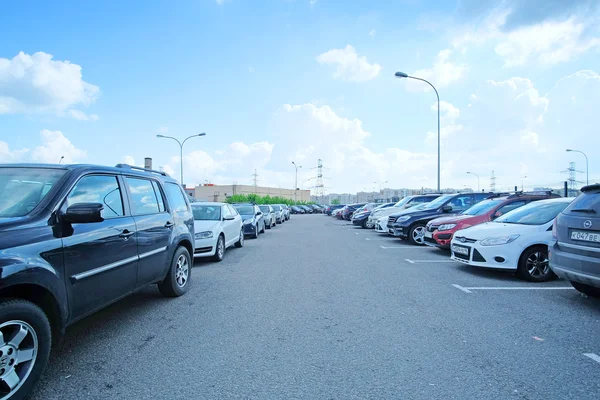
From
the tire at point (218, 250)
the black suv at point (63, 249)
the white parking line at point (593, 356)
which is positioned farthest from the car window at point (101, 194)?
the tire at point (218, 250)

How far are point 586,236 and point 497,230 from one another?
2.38 m

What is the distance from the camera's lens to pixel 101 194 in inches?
161

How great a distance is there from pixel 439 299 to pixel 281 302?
2347mm

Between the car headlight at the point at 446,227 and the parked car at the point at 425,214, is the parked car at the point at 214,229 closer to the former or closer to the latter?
the parked car at the point at 425,214

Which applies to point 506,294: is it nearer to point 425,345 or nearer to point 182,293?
point 425,345

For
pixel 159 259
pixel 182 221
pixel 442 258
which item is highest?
pixel 182 221

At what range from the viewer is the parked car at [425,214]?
1274cm

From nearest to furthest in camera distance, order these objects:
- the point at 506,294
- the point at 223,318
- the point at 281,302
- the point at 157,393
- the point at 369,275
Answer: the point at 157,393 < the point at 223,318 < the point at 281,302 < the point at 506,294 < the point at 369,275

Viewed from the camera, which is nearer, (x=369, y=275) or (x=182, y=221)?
(x=182, y=221)

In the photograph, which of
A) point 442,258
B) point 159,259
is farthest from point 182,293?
point 442,258

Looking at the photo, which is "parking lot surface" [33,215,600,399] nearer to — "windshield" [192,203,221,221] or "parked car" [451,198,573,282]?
"parked car" [451,198,573,282]

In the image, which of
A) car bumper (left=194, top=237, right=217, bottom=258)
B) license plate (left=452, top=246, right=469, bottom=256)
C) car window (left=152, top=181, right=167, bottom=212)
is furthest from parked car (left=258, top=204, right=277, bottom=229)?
car window (left=152, top=181, right=167, bottom=212)

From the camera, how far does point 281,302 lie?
555 centimetres

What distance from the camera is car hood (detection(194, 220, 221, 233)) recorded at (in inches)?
361
